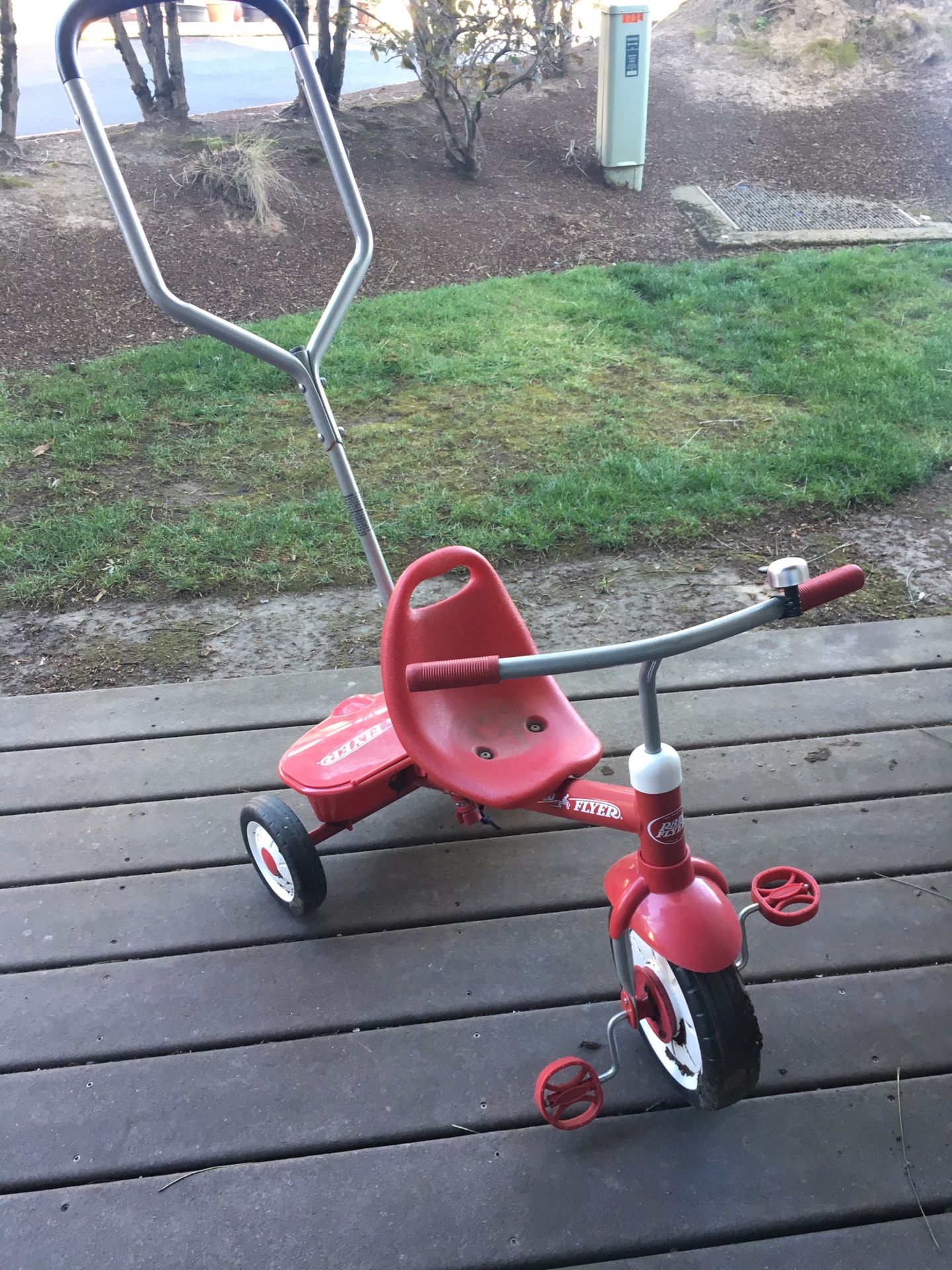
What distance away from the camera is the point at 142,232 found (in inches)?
62.9

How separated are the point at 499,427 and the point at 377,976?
2.30 meters

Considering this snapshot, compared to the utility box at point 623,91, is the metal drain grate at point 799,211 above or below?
below

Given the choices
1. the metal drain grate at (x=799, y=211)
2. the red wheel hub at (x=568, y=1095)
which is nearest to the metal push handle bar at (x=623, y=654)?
the red wheel hub at (x=568, y=1095)

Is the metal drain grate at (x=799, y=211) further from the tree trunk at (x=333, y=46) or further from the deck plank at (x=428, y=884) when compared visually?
the deck plank at (x=428, y=884)

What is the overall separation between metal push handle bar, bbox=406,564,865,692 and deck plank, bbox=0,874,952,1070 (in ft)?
2.48

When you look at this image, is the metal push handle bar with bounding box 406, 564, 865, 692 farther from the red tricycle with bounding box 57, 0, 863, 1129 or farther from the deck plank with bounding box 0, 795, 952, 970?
the deck plank with bounding box 0, 795, 952, 970

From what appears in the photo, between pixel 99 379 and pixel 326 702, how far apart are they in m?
2.36

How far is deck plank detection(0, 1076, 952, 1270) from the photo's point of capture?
1262 mm

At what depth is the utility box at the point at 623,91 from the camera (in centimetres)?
520

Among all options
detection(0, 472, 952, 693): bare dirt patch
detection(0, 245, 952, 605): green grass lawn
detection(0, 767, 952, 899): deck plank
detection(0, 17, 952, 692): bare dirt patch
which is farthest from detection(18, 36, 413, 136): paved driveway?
detection(0, 767, 952, 899): deck plank

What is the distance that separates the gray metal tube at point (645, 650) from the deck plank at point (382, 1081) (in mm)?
742

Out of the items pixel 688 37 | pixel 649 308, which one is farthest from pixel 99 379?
pixel 688 37

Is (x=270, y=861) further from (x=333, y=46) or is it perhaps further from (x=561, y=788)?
(x=333, y=46)

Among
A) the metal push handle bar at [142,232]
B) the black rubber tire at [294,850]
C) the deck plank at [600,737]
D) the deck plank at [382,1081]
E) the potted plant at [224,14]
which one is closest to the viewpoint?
the deck plank at [382,1081]
